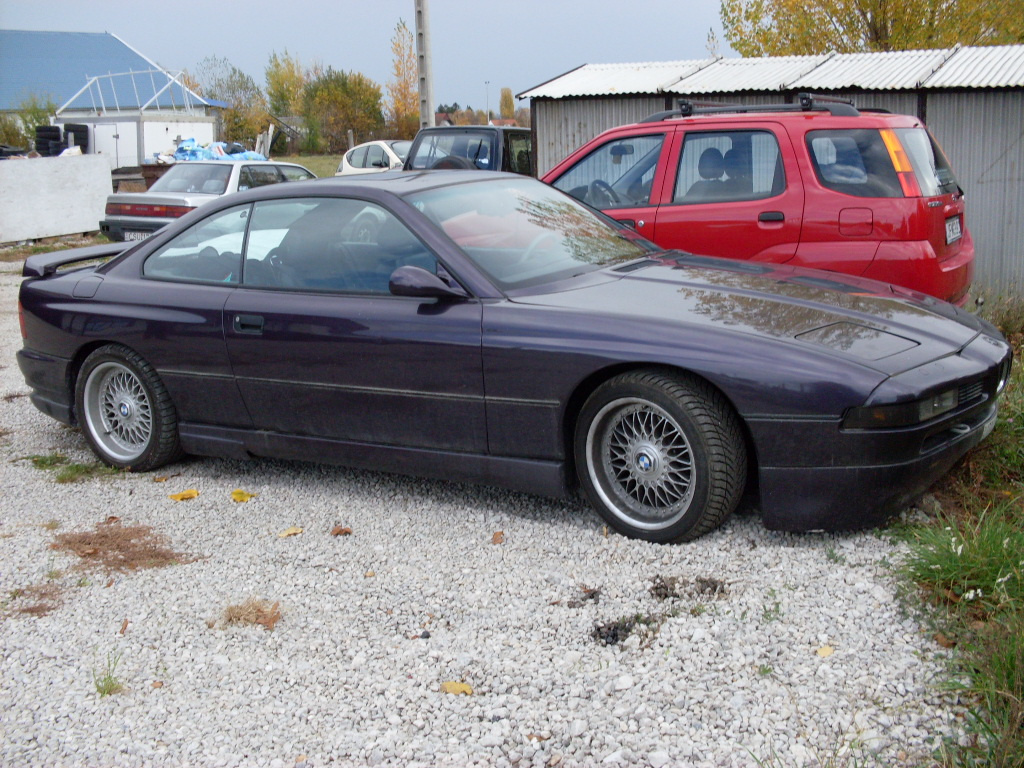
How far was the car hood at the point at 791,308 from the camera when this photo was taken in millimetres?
4082

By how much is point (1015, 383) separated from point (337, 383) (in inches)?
136

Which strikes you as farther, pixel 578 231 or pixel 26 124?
pixel 26 124

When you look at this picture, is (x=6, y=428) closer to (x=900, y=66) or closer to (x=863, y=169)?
(x=863, y=169)

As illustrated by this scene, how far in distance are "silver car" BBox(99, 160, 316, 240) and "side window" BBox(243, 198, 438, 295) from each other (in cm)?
901

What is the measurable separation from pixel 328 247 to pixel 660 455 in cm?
195

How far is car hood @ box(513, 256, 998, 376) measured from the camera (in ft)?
13.4

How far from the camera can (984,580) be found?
11.3 ft

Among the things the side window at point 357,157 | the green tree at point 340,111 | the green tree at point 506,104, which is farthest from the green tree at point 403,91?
the green tree at point 506,104

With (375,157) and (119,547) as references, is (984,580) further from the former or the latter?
(375,157)

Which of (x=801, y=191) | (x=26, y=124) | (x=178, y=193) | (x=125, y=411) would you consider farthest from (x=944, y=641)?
(x=26, y=124)

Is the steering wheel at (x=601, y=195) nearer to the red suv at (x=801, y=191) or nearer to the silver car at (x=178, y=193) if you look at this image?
the red suv at (x=801, y=191)

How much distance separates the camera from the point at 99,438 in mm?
5770

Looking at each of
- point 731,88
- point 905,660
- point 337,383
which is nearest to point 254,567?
point 337,383

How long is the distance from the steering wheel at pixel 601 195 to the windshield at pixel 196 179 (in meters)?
8.86
